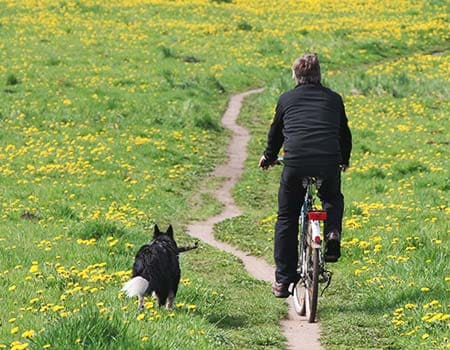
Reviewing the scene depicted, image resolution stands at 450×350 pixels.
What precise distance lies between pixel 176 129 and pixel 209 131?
3.49 ft

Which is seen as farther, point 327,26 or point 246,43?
point 327,26

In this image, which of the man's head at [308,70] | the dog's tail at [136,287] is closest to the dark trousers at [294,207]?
the man's head at [308,70]

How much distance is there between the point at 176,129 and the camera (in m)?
23.2

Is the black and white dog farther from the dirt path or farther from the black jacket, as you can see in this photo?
the black jacket

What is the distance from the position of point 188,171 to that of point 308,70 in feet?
34.9

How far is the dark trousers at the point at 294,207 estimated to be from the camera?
8688 millimetres

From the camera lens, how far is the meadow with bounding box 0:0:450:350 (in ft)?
27.6

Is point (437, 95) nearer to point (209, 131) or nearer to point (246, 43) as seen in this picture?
point (209, 131)

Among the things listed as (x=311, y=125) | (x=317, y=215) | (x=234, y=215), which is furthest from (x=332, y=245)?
(x=234, y=215)

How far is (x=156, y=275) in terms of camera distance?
823 centimetres

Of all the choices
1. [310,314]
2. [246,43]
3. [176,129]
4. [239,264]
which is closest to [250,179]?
[176,129]

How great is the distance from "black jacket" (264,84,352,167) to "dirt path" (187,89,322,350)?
190cm

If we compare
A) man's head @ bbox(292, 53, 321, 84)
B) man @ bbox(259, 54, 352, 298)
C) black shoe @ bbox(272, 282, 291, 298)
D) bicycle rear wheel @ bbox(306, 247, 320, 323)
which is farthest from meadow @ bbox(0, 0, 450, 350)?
man's head @ bbox(292, 53, 321, 84)

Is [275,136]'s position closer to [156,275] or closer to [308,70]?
[308,70]
